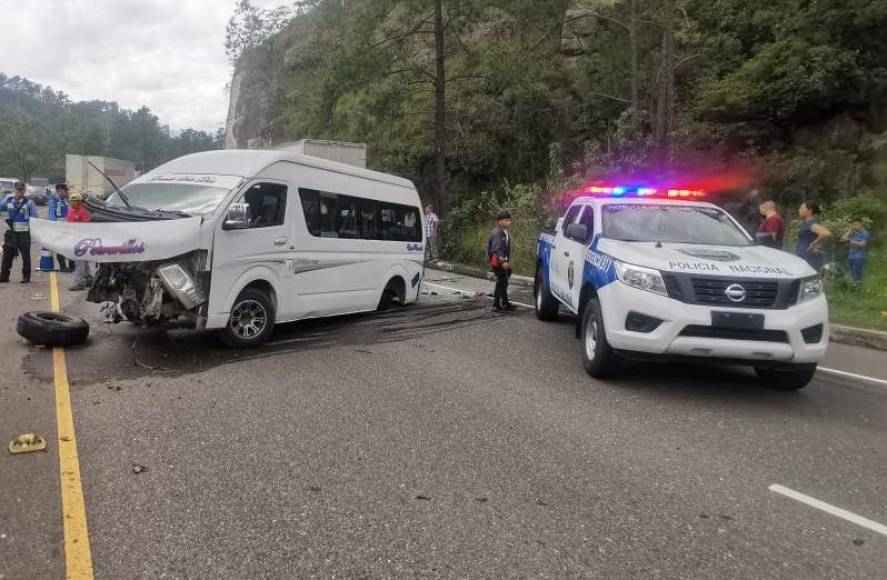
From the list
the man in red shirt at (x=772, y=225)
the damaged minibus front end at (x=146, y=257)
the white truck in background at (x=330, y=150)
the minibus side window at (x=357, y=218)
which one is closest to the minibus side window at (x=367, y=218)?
the minibus side window at (x=357, y=218)

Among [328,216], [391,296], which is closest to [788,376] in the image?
[328,216]

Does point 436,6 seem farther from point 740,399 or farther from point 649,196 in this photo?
point 740,399

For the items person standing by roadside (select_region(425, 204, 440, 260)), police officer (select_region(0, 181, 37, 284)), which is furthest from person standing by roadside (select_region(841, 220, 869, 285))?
police officer (select_region(0, 181, 37, 284))

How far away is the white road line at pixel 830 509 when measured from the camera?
11.8 ft

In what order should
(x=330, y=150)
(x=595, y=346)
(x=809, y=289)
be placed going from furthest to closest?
1. (x=330, y=150)
2. (x=595, y=346)
3. (x=809, y=289)

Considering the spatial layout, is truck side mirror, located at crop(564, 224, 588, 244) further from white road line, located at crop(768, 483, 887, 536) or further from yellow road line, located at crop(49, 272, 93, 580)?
yellow road line, located at crop(49, 272, 93, 580)

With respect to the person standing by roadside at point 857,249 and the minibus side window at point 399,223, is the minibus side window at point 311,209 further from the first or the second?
the person standing by roadside at point 857,249

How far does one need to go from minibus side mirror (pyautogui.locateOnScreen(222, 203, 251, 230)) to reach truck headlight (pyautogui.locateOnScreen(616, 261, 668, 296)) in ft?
13.0

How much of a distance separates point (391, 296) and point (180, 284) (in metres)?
4.57

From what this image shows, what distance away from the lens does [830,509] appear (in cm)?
379

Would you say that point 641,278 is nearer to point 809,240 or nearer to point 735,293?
point 735,293

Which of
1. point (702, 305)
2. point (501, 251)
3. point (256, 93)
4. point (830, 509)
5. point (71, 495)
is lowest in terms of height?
point (830, 509)

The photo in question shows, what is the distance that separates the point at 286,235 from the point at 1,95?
180 metres

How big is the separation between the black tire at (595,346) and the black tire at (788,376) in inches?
51.7
